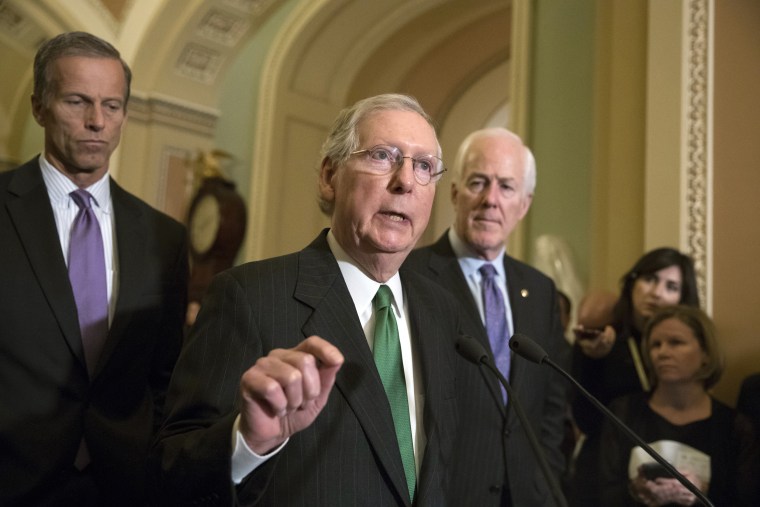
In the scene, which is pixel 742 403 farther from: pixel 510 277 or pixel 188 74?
pixel 188 74

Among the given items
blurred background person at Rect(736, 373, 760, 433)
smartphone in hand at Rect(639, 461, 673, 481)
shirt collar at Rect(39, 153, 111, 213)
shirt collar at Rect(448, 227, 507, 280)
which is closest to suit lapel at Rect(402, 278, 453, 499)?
shirt collar at Rect(448, 227, 507, 280)

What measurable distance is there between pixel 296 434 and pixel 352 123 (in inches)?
25.7

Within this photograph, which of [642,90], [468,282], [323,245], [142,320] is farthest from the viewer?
[642,90]

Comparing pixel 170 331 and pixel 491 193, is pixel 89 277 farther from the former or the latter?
pixel 491 193

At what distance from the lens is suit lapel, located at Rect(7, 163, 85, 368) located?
6.31 ft

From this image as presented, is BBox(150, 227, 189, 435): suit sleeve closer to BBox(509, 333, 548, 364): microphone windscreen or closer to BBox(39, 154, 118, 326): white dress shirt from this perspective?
BBox(39, 154, 118, 326): white dress shirt

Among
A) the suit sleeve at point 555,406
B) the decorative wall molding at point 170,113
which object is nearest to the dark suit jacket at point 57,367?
the suit sleeve at point 555,406

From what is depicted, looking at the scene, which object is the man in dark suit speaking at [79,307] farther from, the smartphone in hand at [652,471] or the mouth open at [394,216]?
the smartphone in hand at [652,471]

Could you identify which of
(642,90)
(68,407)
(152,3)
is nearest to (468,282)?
(68,407)

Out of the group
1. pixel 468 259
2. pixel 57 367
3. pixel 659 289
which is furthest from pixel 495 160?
pixel 57 367

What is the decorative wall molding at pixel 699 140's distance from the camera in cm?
364

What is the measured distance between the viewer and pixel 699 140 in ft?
12.2

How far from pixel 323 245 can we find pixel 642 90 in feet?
8.65

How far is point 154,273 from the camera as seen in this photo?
6.91ft
